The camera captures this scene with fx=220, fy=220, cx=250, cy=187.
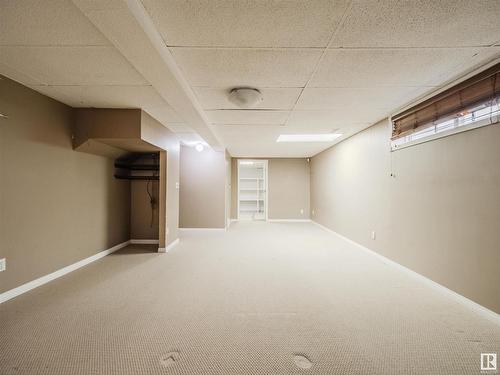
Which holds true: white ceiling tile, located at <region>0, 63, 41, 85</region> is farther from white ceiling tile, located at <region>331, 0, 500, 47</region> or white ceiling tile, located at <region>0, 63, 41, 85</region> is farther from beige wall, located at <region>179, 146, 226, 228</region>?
beige wall, located at <region>179, 146, 226, 228</region>

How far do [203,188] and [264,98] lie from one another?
11.3 ft

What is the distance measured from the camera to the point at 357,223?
4.07m

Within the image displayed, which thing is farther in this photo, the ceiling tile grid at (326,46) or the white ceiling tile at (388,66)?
the white ceiling tile at (388,66)

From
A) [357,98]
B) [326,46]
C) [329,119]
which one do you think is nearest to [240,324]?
[326,46]

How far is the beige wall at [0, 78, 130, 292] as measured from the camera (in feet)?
6.97

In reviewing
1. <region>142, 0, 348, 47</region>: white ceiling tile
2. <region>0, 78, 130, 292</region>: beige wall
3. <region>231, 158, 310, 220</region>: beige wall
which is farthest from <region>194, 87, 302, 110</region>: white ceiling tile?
<region>231, 158, 310, 220</region>: beige wall

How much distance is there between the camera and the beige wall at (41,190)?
6.97 feet

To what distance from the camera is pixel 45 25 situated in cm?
142

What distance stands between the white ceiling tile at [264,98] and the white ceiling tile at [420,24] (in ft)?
2.81

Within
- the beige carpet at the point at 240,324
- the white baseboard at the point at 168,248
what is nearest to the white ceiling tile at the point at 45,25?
the beige carpet at the point at 240,324

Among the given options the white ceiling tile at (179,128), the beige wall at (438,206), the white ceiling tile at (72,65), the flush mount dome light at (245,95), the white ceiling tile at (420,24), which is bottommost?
the beige wall at (438,206)

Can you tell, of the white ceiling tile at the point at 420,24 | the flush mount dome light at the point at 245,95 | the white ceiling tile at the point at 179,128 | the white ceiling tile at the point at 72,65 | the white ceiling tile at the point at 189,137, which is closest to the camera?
the white ceiling tile at the point at 420,24

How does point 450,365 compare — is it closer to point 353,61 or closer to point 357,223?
point 353,61

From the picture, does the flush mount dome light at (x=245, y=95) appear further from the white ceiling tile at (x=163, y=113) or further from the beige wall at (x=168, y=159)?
the beige wall at (x=168, y=159)
